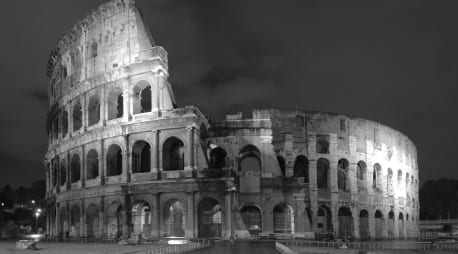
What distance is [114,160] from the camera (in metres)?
44.6

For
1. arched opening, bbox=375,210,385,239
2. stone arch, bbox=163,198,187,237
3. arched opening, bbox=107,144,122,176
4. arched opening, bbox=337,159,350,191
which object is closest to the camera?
stone arch, bbox=163,198,187,237

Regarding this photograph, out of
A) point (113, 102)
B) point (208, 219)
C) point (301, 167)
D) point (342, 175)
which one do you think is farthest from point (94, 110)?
point (342, 175)

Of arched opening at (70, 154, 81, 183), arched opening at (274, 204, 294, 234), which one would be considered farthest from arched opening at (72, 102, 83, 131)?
arched opening at (274, 204, 294, 234)

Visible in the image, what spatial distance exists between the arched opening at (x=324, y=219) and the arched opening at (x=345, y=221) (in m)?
1.55

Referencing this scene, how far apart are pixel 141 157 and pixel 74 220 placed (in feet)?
26.8

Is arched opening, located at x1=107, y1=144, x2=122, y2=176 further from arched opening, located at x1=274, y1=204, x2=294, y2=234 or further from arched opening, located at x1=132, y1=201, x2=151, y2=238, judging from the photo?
arched opening, located at x1=274, y1=204, x2=294, y2=234

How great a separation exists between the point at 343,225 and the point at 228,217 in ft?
54.1

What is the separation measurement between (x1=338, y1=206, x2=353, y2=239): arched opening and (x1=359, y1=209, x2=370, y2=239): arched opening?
189 centimetres

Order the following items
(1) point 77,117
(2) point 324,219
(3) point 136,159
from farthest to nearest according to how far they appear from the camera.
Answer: (1) point 77,117 < (2) point 324,219 < (3) point 136,159

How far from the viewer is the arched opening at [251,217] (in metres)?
40.8

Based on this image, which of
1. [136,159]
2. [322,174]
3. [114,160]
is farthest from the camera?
[322,174]

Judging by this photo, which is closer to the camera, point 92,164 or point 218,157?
point 92,164

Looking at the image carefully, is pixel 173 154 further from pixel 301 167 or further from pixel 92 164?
pixel 301 167

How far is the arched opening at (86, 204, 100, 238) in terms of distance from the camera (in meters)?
43.5
